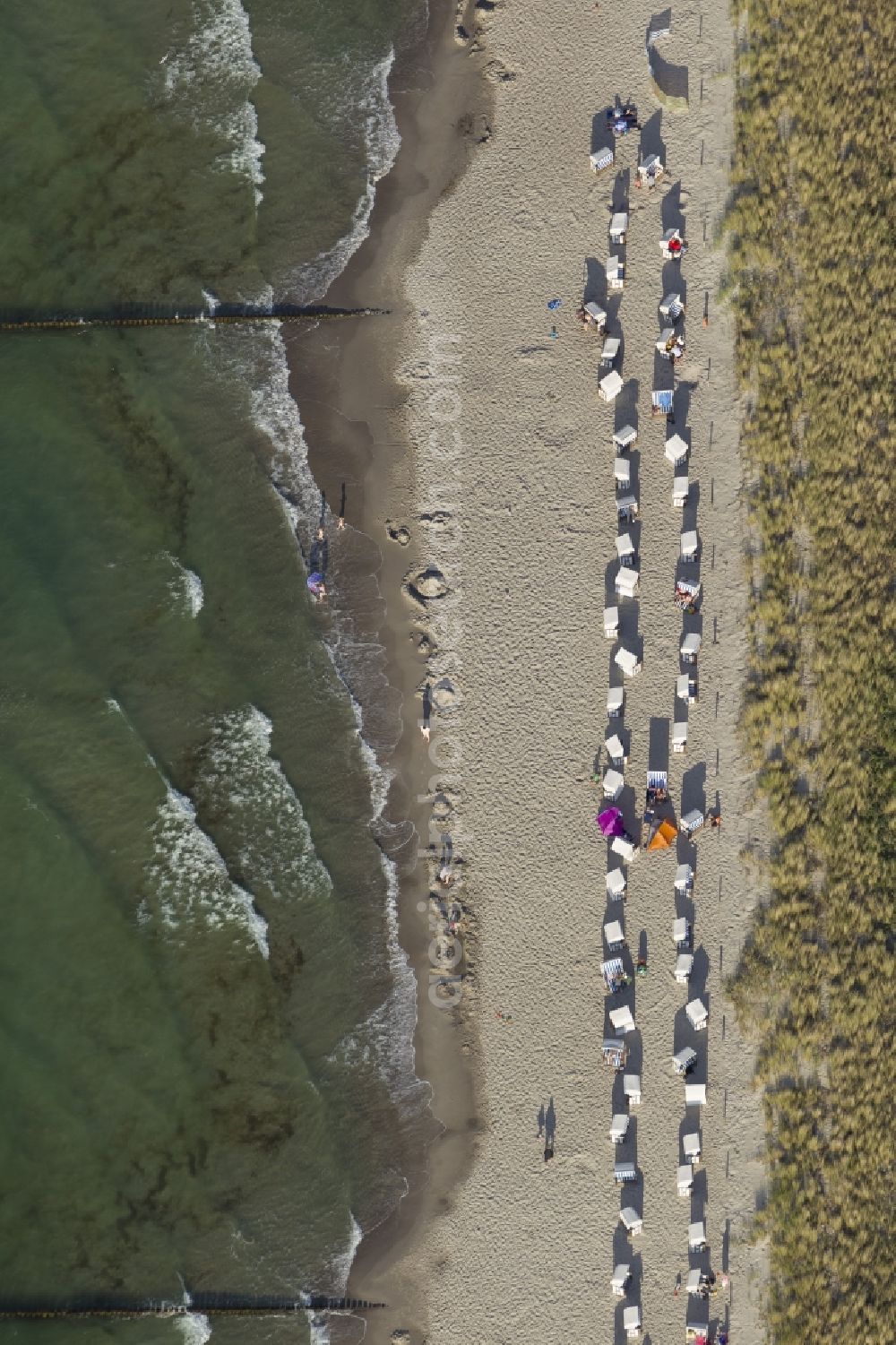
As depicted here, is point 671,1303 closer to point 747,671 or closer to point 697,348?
point 747,671

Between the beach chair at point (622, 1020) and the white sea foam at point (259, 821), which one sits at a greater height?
the white sea foam at point (259, 821)

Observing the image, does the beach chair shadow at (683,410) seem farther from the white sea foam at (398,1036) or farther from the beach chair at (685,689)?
the white sea foam at (398,1036)

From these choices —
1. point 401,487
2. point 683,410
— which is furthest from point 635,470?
point 401,487

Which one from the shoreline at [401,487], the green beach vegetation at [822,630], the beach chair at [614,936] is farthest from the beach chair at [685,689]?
the shoreline at [401,487]

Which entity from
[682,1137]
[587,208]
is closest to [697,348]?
[587,208]

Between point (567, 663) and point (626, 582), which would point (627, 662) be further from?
point (626, 582)
